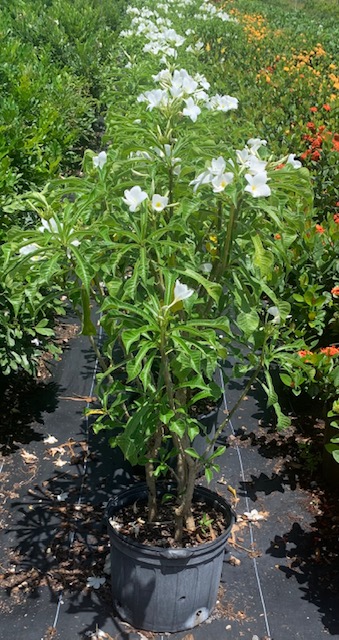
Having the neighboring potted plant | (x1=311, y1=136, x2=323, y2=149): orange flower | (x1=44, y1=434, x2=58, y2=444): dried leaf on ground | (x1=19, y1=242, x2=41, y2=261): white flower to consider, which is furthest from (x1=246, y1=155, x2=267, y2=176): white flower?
(x1=311, y1=136, x2=323, y2=149): orange flower

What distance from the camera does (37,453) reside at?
13.5 feet

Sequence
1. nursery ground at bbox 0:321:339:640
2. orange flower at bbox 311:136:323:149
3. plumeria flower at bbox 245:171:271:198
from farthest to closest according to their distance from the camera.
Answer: orange flower at bbox 311:136:323:149 < nursery ground at bbox 0:321:339:640 < plumeria flower at bbox 245:171:271:198

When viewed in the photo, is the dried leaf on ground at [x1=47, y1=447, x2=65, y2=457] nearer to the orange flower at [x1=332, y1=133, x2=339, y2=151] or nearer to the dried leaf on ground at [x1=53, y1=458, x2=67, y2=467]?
the dried leaf on ground at [x1=53, y1=458, x2=67, y2=467]

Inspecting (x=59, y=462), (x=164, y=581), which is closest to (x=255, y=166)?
(x=164, y=581)

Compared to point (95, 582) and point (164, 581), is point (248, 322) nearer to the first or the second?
point (164, 581)

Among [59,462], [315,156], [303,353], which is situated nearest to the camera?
[303,353]

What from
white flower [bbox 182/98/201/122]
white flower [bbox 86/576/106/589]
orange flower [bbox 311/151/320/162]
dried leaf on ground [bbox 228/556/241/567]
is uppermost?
orange flower [bbox 311/151/320/162]

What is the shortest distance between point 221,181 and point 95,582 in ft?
6.01

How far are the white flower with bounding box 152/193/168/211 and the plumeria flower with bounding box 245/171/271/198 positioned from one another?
0.91 ft

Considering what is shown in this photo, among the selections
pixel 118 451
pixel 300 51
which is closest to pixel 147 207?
pixel 118 451

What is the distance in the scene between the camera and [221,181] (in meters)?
2.34

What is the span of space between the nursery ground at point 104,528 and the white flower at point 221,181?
179 centimetres

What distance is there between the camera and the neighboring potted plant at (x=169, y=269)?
239 cm

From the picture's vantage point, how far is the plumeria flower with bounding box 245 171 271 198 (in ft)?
7.48
